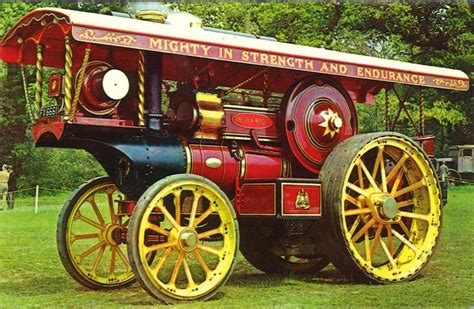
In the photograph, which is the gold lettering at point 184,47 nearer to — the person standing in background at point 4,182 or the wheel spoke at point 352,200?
the wheel spoke at point 352,200

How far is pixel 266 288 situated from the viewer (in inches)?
294

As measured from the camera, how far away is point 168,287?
20.6 ft

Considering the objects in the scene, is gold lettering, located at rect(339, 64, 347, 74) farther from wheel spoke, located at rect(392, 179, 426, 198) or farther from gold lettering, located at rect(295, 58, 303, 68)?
wheel spoke, located at rect(392, 179, 426, 198)

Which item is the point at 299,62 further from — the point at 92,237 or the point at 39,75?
the point at 92,237

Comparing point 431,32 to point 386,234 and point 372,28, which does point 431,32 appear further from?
point 386,234

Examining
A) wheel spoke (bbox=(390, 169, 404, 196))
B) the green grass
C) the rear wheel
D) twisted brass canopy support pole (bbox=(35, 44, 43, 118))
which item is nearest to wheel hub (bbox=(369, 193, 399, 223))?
wheel spoke (bbox=(390, 169, 404, 196))

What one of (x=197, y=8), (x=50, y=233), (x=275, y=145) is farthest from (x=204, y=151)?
(x=197, y=8)

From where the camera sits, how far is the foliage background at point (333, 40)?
20016 millimetres

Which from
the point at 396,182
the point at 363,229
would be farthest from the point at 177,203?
the point at 396,182

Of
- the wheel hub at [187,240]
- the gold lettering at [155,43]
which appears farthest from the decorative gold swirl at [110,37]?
the wheel hub at [187,240]

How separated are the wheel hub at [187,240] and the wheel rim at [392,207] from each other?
1631 millimetres

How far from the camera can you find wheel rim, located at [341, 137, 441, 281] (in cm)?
765

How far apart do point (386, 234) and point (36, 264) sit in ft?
12.9

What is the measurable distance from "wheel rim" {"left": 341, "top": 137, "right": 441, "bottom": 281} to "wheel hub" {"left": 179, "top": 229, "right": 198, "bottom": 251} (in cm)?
163
